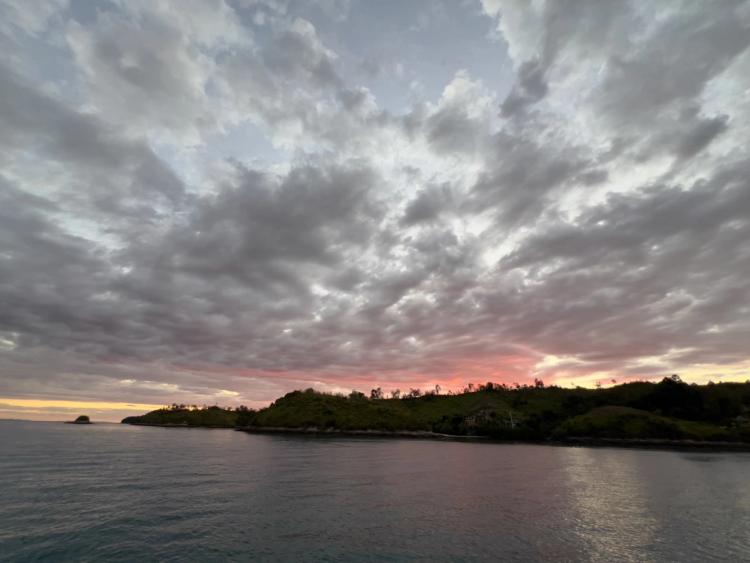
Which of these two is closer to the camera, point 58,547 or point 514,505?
point 58,547

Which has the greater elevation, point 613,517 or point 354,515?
point 354,515

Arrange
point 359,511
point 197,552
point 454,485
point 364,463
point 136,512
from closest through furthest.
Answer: point 197,552 < point 136,512 < point 359,511 < point 454,485 < point 364,463

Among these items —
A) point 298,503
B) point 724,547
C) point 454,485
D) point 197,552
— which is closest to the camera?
point 197,552

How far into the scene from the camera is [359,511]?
49969 millimetres

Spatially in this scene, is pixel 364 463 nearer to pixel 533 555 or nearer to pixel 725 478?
pixel 533 555

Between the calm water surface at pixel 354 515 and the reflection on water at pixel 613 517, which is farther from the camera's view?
the reflection on water at pixel 613 517

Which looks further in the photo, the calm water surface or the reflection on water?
the reflection on water

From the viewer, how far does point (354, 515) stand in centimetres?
4803

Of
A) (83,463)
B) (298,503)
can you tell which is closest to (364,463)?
(298,503)

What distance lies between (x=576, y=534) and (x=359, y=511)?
23852mm

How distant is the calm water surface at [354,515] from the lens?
3609 centimetres

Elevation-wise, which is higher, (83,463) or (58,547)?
(83,463)

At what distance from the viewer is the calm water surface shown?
36094 millimetres

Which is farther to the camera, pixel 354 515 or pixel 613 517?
pixel 613 517
